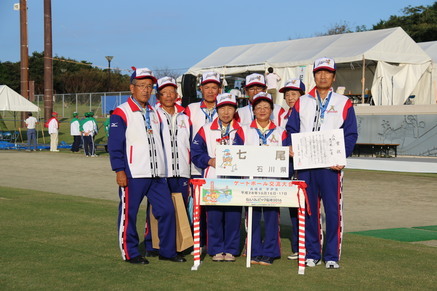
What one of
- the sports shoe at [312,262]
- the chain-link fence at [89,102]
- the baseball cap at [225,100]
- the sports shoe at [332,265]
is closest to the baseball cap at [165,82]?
the baseball cap at [225,100]

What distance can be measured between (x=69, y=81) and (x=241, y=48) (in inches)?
1442

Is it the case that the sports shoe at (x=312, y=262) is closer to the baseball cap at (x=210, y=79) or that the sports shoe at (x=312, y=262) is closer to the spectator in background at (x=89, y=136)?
the baseball cap at (x=210, y=79)

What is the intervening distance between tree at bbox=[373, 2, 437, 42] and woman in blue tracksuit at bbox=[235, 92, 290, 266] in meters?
44.7

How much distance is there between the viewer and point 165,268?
6660 millimetres

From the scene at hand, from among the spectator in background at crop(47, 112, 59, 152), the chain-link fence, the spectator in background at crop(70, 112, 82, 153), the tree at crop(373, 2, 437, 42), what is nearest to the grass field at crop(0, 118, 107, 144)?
the chain-link fence

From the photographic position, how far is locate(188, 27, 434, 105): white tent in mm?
27391

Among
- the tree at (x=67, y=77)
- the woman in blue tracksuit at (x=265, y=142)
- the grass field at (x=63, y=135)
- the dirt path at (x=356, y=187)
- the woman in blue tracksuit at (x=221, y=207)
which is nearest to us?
the woman in blue tracksuit at (x=265, y=142)

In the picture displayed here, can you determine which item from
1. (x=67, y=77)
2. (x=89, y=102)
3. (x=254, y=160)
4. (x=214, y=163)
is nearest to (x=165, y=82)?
(x=214, y=163)

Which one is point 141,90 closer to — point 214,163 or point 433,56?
point 214,163

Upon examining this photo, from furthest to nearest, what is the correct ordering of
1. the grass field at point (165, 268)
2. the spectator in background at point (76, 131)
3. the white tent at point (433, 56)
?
the white tent at point (433, 56) < the spectator in background at point (76, 131) < the grass field at point (165, 268)

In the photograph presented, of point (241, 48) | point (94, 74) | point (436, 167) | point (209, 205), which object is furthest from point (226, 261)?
point (94, 74)

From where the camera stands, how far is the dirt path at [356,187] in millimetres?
10859

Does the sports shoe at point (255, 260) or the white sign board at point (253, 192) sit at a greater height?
the white sign board at point (253, 192)

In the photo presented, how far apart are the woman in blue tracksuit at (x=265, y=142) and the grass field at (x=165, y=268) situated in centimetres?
17
